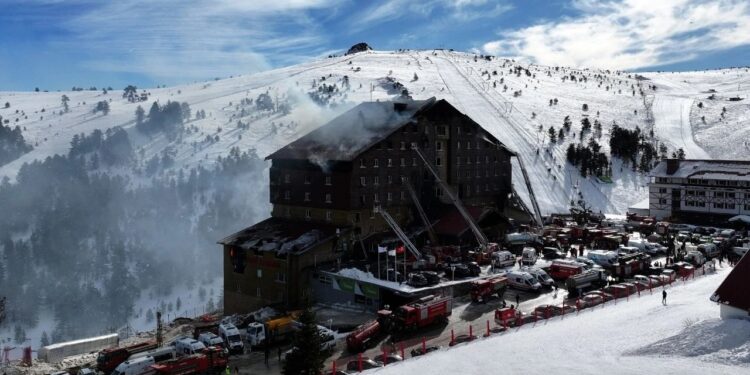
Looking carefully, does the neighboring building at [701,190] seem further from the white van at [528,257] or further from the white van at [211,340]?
the white van at [211,340]

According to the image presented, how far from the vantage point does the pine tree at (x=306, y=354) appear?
26766 millimetres

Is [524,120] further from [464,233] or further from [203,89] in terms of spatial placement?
[203,89]

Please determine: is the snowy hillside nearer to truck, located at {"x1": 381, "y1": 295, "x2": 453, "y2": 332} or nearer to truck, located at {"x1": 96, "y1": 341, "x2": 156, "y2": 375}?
truck, located at {"x1": 381, "y1": 295, "x2": 453, "y2": 332}

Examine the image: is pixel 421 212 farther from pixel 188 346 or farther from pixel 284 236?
pixel 188 346

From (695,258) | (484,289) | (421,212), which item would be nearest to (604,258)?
(695,258)

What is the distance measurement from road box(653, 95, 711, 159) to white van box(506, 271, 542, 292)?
95.7m

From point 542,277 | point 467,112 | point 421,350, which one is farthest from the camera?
point 467,112

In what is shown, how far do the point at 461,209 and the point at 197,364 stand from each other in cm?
3104

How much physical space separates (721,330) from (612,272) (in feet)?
69.1

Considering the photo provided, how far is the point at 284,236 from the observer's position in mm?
52125

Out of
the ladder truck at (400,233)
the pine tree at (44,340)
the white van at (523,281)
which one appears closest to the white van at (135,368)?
the ladder truck at (400,233)

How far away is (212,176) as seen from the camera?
116 m

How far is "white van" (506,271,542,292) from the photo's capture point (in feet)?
138

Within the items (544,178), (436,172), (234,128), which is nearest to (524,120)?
(544,178)
